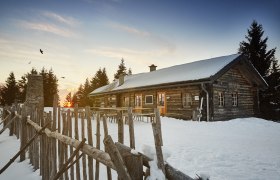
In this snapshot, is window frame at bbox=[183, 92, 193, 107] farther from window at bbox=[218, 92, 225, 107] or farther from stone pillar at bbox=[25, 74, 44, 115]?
stone pillar at bbox=[25, 74, 44, 115]

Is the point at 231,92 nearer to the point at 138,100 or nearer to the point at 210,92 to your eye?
the point at 210,92

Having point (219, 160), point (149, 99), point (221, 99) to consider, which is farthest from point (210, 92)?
point (219, 160)

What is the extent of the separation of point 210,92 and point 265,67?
16.5 metres

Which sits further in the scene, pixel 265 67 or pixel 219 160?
pixel 265 67

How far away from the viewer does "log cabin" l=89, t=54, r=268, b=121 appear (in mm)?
17375

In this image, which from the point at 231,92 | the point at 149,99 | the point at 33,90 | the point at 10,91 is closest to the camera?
the point at 33,90

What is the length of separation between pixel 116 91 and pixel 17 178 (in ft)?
66.9

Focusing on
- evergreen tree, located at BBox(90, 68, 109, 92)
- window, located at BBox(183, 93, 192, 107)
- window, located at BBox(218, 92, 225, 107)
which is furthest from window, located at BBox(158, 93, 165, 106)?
evergreen tree, located at BBox(90, 68, 109, 92)

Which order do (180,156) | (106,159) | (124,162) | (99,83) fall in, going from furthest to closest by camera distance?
(99,83)
(180,156)
(106,159)
(124,162)

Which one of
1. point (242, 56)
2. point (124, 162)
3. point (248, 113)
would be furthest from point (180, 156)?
point (248, 113)

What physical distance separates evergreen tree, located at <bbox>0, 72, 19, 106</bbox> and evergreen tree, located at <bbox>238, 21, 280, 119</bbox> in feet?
172

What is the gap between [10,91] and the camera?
56094mm

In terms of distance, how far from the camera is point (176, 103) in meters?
19.8

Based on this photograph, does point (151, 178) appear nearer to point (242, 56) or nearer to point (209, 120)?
point (209, 120)
